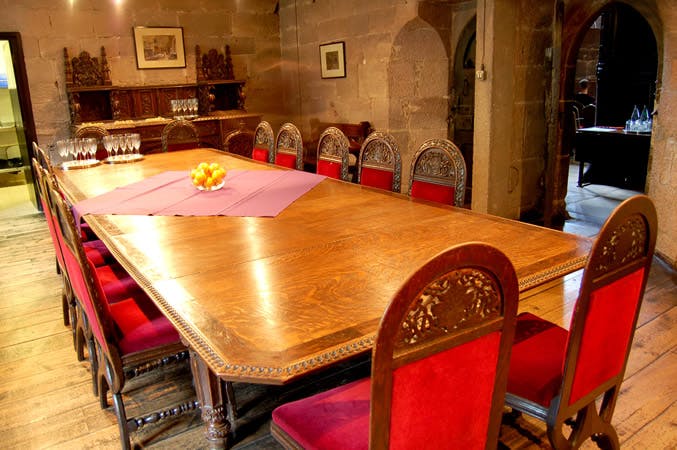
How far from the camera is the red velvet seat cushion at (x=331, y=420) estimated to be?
1257 millimetres

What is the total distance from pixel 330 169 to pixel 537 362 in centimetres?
219

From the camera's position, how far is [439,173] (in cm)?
265

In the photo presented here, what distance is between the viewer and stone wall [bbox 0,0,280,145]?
5465 mm

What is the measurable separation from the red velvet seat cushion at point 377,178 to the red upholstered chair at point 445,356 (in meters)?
1.93

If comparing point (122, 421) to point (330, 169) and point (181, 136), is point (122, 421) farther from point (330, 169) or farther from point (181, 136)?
point (181, 136)

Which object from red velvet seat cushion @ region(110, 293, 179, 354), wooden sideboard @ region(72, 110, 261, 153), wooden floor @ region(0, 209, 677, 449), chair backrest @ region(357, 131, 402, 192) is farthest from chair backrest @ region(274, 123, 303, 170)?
red velvet seat cushion @ region(110, 293, 179, 354)

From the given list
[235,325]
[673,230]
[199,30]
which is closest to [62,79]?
[199,30]

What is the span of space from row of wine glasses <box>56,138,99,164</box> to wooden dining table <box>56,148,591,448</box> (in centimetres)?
158

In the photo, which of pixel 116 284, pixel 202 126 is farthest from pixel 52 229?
pixel 202 126

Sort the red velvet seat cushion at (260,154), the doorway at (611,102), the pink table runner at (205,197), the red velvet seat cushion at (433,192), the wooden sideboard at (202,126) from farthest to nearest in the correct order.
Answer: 1. the wooden sideboard at (202,126)
2. the doorway at (611,102)
3. the red velvet seat cushion at (260,154)
4. the red velvet seat cushion at (433,192)
5. the pink table runner at (205,197)

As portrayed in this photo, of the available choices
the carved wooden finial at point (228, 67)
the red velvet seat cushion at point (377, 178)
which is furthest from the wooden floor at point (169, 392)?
the carved wooden finial at point (228, 67)

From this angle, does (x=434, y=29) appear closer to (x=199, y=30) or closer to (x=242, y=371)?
(x=199, y=30)

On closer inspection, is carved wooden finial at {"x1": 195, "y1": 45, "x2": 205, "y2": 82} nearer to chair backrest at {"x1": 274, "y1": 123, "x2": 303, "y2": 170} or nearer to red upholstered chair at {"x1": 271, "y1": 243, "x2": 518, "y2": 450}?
chair backrest at {"x1": 274, "y1": 123, "x2": 303, "y2": 170}

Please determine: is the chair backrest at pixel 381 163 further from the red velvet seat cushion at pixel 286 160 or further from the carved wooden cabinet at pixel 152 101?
the carved wooden cabinet at pixel 152 101
